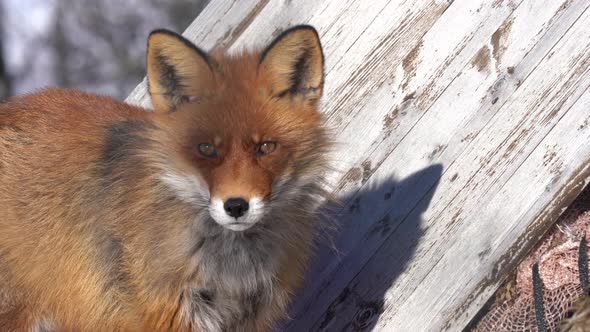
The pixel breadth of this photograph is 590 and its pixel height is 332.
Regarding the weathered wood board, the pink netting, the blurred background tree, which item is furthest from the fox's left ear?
the blurred background tree

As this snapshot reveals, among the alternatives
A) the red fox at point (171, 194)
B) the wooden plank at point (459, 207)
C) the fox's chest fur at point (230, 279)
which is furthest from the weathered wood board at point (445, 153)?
the fox's chest fur at point (230, 279)

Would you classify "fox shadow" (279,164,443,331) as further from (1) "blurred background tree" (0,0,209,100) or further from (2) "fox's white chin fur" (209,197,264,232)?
(1) "blurred background tree" (0,0,209,100)

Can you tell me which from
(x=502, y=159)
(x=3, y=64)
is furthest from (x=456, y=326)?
(x=3, y=64)

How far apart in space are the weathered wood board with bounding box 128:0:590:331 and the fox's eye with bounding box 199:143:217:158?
1367 mm

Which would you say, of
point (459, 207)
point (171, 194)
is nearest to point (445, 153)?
point (459, 207)

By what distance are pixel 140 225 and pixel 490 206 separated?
77.0 inches

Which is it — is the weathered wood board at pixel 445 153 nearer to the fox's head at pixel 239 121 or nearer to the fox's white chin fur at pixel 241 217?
the fox's head at pixel 239 121

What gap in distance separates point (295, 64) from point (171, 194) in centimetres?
79

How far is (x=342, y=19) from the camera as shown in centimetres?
452

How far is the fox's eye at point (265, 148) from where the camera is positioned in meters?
2.95

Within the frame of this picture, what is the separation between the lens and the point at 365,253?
13.8 feet

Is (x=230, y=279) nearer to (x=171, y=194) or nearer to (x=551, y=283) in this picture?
(x=171, y=194)

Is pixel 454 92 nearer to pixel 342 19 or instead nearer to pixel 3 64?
pixel 342 19

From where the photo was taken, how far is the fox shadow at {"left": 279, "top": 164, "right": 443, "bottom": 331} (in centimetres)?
415
